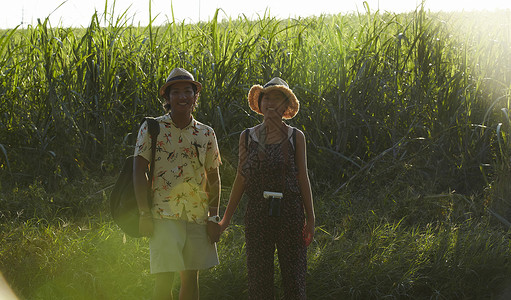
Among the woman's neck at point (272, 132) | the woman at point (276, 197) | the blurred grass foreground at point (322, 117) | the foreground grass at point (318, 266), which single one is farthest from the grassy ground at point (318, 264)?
the woman's neck at point (272, 132)

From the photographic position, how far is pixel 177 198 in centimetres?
334

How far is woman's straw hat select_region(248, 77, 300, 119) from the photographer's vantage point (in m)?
3.36

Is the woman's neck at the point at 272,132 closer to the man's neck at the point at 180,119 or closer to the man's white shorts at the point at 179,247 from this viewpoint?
the man's neck at the point at 180,119

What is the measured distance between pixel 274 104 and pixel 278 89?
8cm

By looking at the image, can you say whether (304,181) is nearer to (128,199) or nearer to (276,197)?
(276,197)

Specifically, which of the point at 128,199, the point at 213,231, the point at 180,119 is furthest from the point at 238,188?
the point at 128,199

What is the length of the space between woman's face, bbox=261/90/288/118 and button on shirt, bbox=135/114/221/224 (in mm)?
359

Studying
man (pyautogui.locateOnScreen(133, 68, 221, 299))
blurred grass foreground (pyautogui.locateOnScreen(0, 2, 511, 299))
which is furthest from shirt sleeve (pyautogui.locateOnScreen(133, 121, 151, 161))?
blurred grass foreground (pyautogui.locateOnScreen(0, 2, 511, 299))

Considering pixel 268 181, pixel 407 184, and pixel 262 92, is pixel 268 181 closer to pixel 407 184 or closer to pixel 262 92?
pixel 262 92

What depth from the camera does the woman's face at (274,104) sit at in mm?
3361

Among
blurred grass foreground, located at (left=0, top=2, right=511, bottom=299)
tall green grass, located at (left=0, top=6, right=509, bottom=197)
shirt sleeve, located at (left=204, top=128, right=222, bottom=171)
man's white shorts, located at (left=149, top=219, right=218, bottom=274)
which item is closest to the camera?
man's white shorts, located at (left=149, top=219, right=218, bottom=274)

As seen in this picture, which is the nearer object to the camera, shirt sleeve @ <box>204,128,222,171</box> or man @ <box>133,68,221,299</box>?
man @ <box>133,68,221,299</box>

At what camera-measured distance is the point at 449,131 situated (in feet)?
20.1

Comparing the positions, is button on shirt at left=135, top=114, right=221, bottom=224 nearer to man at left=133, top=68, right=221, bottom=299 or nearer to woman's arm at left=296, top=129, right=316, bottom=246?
man at left=133, top=68, right=221, bottom=299
